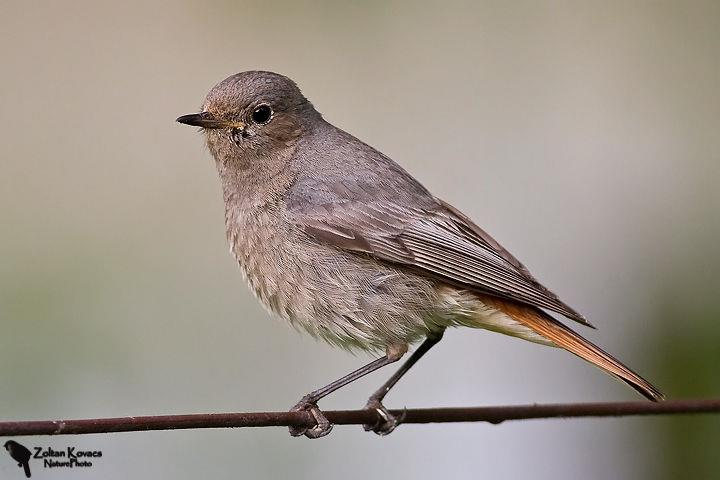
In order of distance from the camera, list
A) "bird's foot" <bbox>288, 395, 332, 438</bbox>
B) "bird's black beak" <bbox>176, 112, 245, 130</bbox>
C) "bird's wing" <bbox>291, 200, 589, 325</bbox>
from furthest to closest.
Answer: "bird's black beak" <bbox>176, 112, 245, 130</bbox> → "bird's wing" <bbox>291, 200, 589, 325</bbox> → "bird's foot" <bbox>288, 395, 332, 438</bbox>

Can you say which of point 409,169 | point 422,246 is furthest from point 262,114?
point 409,169

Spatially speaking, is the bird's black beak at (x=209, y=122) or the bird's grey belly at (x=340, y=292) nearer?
the bird's grey belly at (x=340, y=292)

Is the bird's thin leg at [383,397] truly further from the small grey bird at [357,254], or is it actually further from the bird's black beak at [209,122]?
the bird's black beak at [209,122]

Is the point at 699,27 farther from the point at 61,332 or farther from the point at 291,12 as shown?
the point at 61,332

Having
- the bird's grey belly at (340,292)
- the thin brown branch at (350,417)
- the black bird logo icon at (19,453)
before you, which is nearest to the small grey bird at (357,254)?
the bird's grey belly at (340,292)

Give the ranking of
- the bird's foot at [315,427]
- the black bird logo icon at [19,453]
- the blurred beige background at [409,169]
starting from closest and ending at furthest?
the black bird logo icon at [19,453] < the bird's foot at [315,427] < the blurred beige background at [409,169]

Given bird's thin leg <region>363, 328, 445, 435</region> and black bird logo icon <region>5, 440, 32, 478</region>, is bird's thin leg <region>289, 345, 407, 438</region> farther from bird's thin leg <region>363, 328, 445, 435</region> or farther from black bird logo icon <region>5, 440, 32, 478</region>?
black bird logo icon <region>5, 440, 32, 478</region>

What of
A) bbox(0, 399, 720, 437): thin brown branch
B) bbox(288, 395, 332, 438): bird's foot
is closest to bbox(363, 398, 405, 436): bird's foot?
bbox(0, 399, 720, 437): thin brown branch
